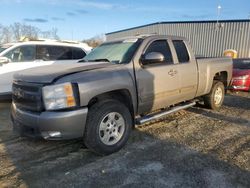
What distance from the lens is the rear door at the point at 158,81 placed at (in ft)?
16.8

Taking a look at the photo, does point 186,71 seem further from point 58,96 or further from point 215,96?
point 58,96

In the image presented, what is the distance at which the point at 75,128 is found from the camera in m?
4.15

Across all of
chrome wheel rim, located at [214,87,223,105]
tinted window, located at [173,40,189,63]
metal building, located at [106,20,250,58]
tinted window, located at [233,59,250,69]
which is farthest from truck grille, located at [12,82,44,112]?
metal building, located at [106,20,250,58]

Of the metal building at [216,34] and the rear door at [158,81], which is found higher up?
the metal building at [216,34]

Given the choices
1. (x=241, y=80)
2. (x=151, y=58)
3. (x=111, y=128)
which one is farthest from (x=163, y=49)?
(x=241, y=80)

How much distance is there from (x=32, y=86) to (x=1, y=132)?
7.15ft

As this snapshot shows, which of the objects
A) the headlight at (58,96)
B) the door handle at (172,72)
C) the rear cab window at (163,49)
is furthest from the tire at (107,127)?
the rear cab window at (163,49)

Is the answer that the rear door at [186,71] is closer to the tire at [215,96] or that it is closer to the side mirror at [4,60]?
the tire at [215,96]

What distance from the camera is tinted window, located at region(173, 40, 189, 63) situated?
20.2ft

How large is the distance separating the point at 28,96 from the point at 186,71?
11.1ft

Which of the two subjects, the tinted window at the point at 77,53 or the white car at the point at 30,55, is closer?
the white car at the point at 30,55

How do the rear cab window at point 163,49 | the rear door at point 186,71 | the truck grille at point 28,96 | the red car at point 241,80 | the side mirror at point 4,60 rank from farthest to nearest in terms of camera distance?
the red car at point 241,80 < the side mirror at point 4,60 < the rear door at point 186,71 < the rear cab window at point 163,49 < the truck grille at point 28,96

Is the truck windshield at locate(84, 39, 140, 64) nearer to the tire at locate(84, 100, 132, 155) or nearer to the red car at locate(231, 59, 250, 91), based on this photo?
the tire at locate(84, 100, 132, 155)

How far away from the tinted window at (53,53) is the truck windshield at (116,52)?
376cm
